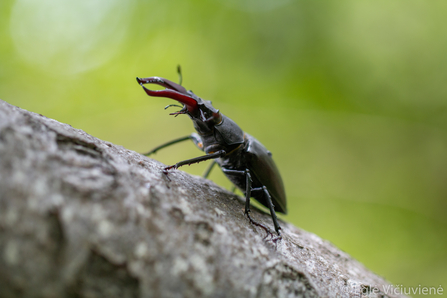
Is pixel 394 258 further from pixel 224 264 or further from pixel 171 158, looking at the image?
pixel 224 264

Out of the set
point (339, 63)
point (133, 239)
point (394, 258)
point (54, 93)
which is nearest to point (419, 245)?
point (394, 258)

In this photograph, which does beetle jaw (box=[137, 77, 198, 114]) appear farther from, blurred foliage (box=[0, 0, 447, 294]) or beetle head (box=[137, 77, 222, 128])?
blurred foliage (box=[0, 0, 447, 294])

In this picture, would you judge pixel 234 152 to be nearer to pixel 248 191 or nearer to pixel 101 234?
pixel 248 191

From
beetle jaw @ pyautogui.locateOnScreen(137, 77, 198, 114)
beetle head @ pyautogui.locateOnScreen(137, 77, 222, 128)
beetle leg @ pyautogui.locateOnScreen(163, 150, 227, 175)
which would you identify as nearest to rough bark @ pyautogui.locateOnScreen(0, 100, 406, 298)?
beetle leg @ pyautogui.locateOnScreen(163, 150, 227, 175)

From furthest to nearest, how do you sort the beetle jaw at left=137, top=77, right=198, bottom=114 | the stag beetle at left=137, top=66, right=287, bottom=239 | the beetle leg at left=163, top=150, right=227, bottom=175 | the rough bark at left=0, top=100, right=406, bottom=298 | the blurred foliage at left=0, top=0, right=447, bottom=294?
1. the blurred foliage at left=0, top=0, right=447, bottom=294
2. the stag beetle at left=137, top=66, right=287, bottom=239
3. the beetle leg at left=163, top=150, right=227, bottom=175
4. the beetle jaw at left=137, top=77, right=198, bottom=114
5. the rough bark at left=0, top=100, right=406, bottom=298

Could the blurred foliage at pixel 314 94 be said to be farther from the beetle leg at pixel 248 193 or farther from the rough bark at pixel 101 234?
the rough bark at pixel 101 234

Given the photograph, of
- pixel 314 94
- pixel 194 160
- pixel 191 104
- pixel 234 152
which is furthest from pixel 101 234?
pixel 314 94
